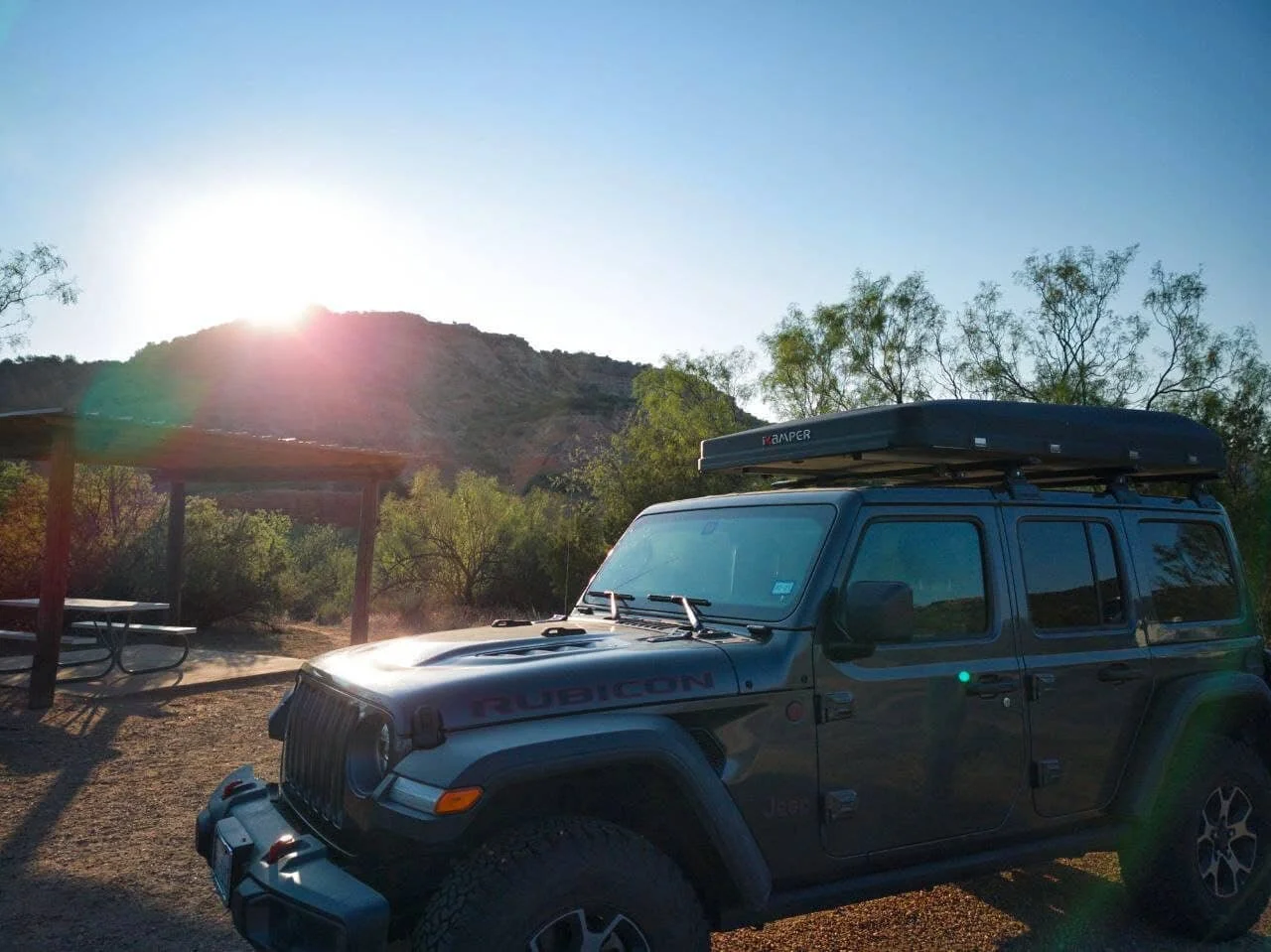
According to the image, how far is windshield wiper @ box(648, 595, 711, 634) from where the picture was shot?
336 cm

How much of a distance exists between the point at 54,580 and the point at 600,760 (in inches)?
312

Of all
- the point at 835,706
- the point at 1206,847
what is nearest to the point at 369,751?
the point at 835,706

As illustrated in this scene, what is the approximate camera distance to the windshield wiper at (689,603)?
11.0 ft

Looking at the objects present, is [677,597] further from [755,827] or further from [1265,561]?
[1265,561]

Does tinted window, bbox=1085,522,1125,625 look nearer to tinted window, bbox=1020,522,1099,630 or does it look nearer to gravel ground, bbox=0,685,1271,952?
tinted window, bbox=1020,522,1099,630

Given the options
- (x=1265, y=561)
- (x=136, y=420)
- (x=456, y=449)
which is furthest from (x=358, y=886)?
(x=456, y=449)

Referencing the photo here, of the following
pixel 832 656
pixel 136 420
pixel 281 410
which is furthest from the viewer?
pixel 281 410

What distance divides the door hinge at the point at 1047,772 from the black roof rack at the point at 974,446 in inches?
44.5

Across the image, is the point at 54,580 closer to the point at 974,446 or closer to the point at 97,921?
the point at 97,921

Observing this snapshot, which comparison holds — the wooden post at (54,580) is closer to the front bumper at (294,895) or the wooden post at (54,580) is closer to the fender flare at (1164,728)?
the front bumper at (294,895)

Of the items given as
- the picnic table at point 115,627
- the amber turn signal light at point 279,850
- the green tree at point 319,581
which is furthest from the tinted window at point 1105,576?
the green tree at point 319,581

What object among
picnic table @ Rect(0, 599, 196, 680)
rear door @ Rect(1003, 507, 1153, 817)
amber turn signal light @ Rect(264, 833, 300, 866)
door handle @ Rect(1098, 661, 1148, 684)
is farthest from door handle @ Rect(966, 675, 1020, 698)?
picnic table @ Rect(0, 599, 196, 680)

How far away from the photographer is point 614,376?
8281cm

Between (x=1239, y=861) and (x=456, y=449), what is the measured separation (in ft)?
188
